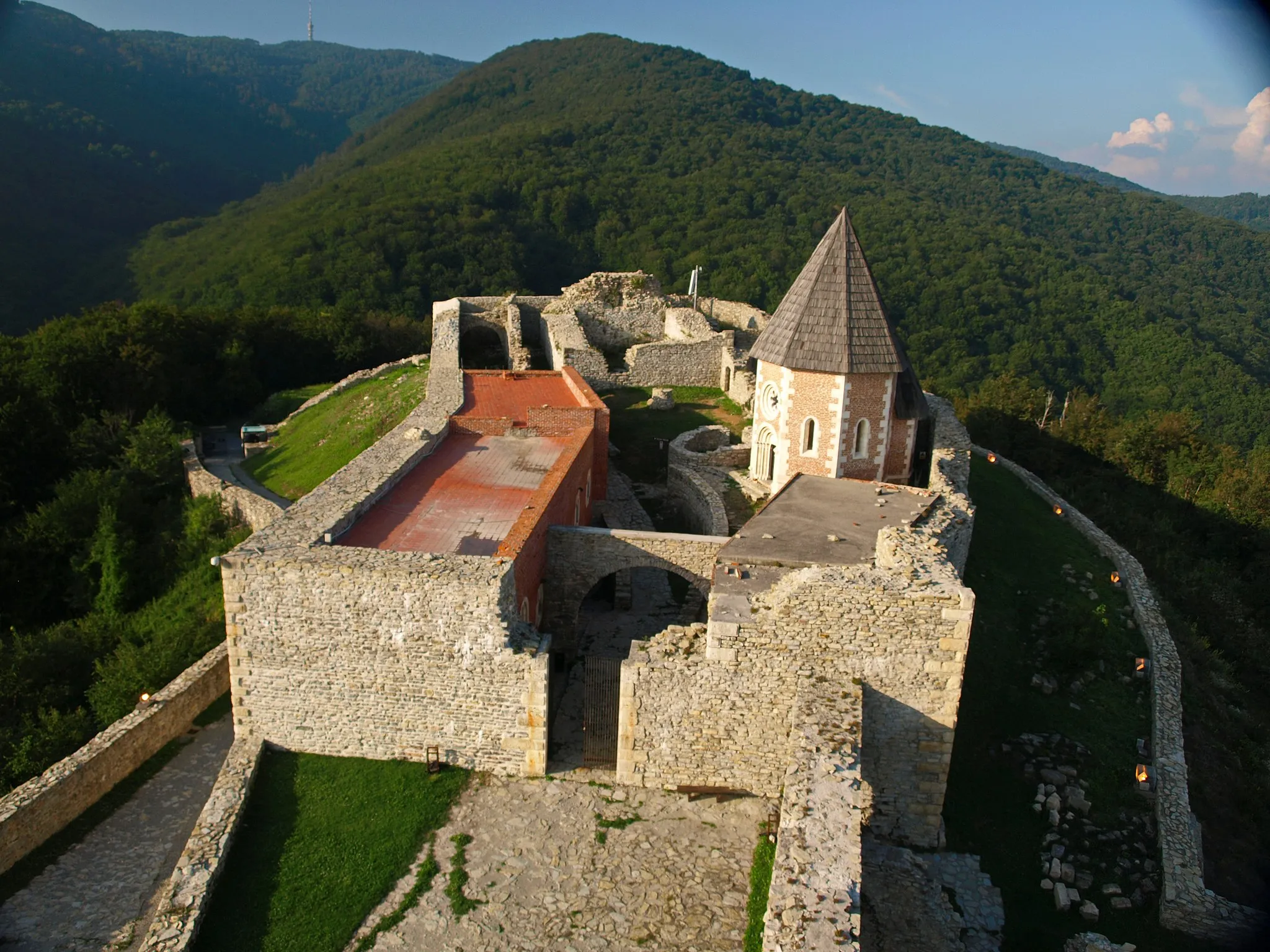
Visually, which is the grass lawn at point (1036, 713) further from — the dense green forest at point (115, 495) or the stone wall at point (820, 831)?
the dense green forest at point (115, 495)

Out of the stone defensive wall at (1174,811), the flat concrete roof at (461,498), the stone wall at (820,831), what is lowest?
the stone defensive wall at (1174,811)

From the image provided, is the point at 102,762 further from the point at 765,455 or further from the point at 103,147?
the point at 103,147

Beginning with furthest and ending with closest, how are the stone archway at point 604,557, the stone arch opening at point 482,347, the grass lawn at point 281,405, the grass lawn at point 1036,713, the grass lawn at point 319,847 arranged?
the stone arch opening at point 482,347
the grass lawn at point 281,405
the stone archway at point 604,557
the grass lawn at point 1036,713
the grass lawn at point 319,847

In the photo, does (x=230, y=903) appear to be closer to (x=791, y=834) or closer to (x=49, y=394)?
(x=791, y=834)

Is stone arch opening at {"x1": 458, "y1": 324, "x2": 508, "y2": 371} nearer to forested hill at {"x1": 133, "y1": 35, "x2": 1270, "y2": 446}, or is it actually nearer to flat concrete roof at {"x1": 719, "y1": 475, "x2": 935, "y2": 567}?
forested hill at {"x1": 133, "y1": 35, "x2": 1270, "y2": 446}

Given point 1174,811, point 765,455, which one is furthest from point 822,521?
point 1174,811

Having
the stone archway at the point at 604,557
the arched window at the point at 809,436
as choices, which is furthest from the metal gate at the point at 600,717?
the arched window at the point at 809,436

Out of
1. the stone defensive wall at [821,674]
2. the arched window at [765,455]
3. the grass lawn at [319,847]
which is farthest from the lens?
the arched window at [765,455]
